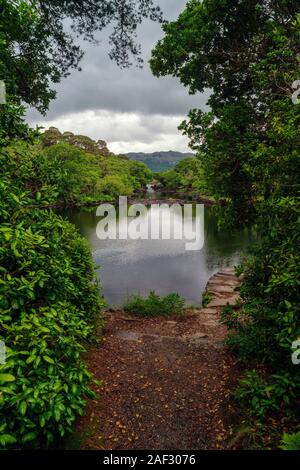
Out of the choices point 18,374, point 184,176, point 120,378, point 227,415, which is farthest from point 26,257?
point 184,176

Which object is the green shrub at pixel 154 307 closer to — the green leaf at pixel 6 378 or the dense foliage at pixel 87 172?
the green leaf at pixel 6 378

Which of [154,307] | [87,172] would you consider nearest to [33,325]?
[154,307]

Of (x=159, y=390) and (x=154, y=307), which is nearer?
(x=159, y=390)

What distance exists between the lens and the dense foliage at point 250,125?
520cm

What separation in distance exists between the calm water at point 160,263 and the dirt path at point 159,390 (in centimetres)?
953

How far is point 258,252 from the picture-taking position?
5.81 m

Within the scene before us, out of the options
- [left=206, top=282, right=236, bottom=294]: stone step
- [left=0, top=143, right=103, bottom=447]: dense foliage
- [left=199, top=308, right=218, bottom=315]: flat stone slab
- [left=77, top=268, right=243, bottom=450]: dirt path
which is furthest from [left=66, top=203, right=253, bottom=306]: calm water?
[left=0, top=143, right=103, bottom=447]: dense foliage

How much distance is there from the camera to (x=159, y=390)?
5.69 meters

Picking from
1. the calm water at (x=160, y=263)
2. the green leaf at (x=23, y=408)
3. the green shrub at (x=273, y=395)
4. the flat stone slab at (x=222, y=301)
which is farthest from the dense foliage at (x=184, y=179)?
the green leaf at (x=23, y=408)

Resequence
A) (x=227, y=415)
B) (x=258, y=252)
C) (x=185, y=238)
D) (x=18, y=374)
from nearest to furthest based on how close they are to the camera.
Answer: (x=18, y=374)
(x=227, y=415)
(x=258, y=252)
(x=185, y=238)

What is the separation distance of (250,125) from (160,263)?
57.8 ft

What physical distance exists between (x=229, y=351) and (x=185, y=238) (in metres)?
28.4

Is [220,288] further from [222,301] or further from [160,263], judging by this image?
[160,263]
